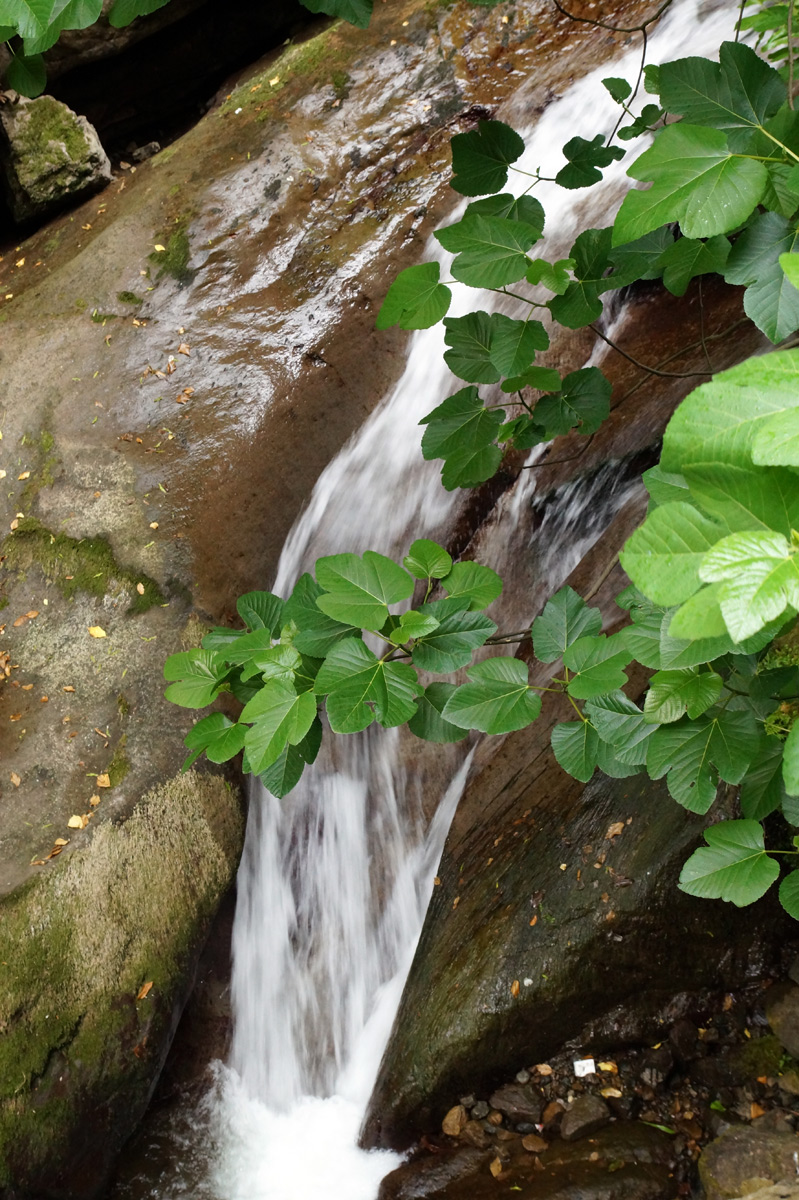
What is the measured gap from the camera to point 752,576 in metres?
0.61

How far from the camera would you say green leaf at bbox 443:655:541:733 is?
1.43m

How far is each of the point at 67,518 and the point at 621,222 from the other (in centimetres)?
380

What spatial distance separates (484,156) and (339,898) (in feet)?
10.1

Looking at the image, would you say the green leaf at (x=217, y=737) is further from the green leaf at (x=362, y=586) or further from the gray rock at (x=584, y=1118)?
the gray rock at (x=584, y=1118)

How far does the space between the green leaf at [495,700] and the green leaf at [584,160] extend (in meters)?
1.15

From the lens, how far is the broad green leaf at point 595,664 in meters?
1.41

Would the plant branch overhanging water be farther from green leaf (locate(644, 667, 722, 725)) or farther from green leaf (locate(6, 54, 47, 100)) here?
green leaf (locate(6, 54, 47, 100))

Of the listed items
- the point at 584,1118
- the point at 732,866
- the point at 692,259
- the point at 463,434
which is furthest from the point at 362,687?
the point at 584,1118

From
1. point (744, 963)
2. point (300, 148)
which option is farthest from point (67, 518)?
point (744, 963)


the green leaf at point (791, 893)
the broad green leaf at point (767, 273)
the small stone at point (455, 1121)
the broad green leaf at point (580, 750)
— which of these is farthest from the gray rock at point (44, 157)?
the green leaf at point (791, 893)

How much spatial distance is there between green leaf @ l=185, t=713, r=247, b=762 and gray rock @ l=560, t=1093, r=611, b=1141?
5.98ft

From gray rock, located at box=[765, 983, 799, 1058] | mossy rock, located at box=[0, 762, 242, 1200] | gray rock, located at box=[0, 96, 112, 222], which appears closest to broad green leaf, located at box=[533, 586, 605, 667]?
gray rock, located at box=[765, 983, 799, 1058]

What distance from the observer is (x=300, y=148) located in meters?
5.42

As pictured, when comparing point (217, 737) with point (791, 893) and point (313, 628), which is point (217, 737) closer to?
point (313, 628)
